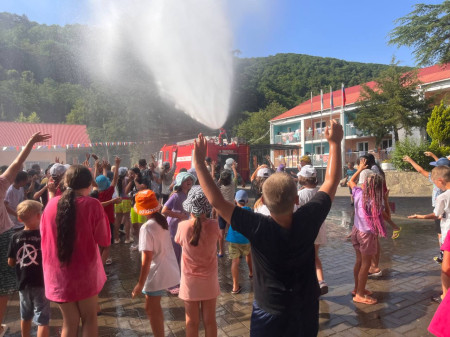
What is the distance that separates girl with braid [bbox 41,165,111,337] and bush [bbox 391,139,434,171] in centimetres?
1636

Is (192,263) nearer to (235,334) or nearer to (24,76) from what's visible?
(235,334)

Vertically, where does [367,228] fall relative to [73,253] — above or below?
below

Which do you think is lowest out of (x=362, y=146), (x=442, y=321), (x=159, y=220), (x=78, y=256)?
(x=442, y=321)

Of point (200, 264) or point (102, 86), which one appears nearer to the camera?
point (200, 264)

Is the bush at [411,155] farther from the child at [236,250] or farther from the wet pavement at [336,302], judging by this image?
the child at [236,250]

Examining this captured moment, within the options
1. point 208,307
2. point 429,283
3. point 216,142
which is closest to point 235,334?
point 208,307

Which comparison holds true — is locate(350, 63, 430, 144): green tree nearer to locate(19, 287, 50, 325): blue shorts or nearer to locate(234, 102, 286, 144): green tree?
locate(234, 102, 286, 144): green tree

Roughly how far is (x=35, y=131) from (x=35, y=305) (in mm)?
33736

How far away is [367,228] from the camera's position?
398 centimetres

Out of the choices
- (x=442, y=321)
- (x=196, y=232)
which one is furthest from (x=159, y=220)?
(x=442, y=321)

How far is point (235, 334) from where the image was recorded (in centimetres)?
331

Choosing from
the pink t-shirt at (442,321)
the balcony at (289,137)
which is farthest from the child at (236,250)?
the balcony at (289,137)

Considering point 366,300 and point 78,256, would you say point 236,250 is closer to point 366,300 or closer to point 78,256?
point 366,300

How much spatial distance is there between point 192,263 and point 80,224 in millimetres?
1019
